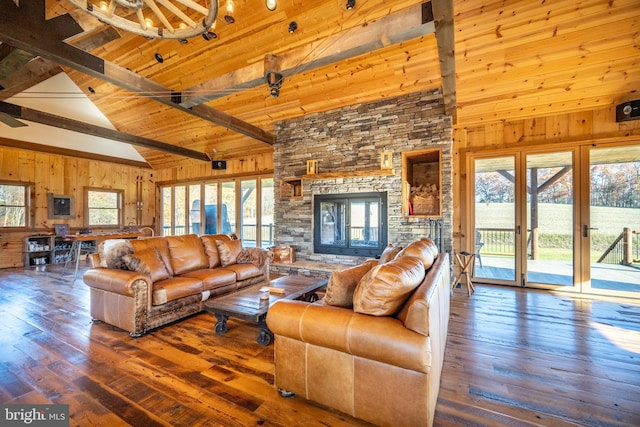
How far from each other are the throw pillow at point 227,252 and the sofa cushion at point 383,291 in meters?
2.97

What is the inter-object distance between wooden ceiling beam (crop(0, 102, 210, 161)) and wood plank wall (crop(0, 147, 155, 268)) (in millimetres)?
2344

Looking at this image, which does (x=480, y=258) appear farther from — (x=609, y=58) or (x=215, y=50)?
(x=215, y=50)

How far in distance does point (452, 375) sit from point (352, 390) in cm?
103

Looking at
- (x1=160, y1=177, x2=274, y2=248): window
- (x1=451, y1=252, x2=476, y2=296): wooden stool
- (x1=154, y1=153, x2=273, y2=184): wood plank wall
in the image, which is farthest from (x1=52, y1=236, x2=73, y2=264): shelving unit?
(x1=451, y1=252, x2=476, y2=296): wooden stool

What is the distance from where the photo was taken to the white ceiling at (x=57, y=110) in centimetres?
A: 613

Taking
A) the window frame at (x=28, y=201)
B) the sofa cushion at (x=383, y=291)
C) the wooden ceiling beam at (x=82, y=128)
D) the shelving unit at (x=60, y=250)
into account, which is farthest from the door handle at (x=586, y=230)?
the window frame at (x=28, y=201)

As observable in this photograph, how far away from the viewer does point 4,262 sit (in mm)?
6277

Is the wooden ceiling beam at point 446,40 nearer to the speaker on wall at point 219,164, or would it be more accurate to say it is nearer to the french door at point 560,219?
the french door at point 560,219

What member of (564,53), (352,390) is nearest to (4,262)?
(352,390)

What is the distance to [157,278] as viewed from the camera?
10.4 ft

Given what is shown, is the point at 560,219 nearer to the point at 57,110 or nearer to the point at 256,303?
the point at 256,303

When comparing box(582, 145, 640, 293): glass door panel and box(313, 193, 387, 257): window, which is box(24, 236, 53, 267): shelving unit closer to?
box(313, 193, 387, 257): window

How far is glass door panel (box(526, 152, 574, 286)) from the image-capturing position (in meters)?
4.47

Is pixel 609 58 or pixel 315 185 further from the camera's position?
pixel 315 185
